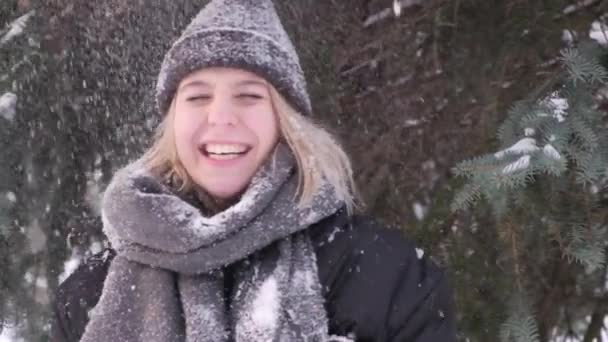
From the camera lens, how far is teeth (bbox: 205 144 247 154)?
1.69 meters

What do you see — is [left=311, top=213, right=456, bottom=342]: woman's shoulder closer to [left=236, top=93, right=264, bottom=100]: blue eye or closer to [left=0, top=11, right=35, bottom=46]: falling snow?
[left=236, top=93, right=264, bottom=100]: blue eye

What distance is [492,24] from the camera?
2273 millimetres

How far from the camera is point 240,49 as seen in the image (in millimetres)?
1722

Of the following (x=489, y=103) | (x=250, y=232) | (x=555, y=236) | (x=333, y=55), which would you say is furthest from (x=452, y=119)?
(x=250, y=232)

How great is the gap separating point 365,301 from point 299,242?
0.21 metres

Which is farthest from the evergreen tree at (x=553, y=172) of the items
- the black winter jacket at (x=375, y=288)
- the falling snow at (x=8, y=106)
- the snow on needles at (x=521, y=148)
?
the falling snow at (x=8, y=106)

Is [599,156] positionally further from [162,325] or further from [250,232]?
[162,325]

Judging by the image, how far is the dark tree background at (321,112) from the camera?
2.35 metres

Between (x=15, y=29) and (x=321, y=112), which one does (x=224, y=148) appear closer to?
(x=321, y=112)

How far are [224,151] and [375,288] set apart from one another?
1.56 feet

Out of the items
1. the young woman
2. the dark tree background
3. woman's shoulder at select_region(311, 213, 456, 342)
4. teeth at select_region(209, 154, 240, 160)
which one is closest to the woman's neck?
the young woman

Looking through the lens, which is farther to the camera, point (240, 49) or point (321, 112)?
point (321, 112)

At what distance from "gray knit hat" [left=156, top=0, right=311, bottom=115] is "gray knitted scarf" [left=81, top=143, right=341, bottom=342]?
185 millimetres

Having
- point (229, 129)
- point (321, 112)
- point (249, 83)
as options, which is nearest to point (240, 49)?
point (249, 83)
